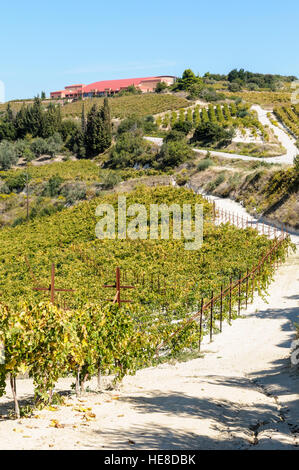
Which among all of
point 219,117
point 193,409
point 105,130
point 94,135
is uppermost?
point 219,117

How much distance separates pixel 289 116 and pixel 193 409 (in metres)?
59.4

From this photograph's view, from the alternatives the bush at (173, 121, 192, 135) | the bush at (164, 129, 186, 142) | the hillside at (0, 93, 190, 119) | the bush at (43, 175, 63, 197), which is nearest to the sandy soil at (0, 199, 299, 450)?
the bush at (43, 175, 63, 197)

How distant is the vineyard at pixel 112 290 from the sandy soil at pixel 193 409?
634 millimetres

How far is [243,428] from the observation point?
21.7ft

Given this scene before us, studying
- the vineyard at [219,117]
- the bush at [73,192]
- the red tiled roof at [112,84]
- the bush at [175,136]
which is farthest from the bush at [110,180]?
the red tiled roof at [112,84]

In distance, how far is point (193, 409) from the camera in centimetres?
726

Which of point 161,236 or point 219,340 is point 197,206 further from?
point 219,340

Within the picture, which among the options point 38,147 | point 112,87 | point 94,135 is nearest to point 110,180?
point 94,135

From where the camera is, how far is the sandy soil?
19.0ft

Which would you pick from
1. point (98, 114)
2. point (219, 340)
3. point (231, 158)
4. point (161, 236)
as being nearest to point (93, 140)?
point (98, 114)

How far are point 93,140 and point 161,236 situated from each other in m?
34.3

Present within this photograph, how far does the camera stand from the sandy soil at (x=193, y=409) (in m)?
5.78

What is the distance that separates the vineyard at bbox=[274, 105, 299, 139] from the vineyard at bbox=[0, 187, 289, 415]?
26.3m

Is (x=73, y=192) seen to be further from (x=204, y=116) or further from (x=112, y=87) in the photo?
(x=112, y=87)
